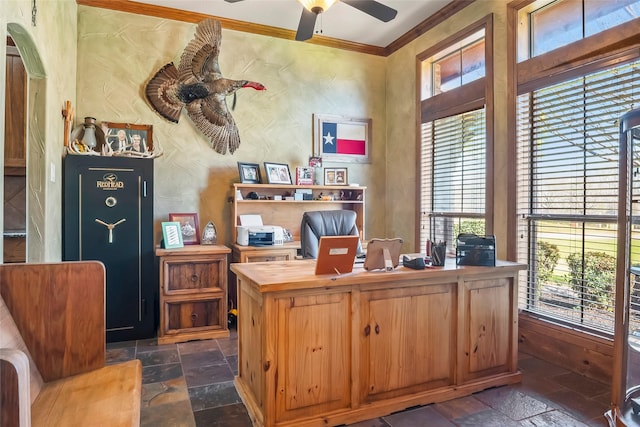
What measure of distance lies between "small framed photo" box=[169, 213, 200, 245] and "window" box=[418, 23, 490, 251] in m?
2.42

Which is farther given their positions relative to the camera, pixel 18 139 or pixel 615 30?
pixel 18 139

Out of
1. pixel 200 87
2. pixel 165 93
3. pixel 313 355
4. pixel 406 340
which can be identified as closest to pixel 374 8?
pixel 200 87

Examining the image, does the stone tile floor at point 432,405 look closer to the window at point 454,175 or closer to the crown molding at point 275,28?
the window at point 454,175

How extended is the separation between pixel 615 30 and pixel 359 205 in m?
2.80

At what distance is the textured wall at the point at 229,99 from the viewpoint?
12.5ft

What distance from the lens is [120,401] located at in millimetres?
1392

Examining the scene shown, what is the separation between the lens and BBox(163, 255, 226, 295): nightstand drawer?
348cm

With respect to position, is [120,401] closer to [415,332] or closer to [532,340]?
[415,332]

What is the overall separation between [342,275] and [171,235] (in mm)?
2136

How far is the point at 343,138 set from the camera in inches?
188

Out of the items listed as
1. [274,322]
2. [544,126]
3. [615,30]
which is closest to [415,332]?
[274,322]

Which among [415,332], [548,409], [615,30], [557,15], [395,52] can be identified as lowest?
[548,409]

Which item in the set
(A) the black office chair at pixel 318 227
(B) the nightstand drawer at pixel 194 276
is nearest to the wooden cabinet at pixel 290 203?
(B) the nightstand drawer at pixel 194 276

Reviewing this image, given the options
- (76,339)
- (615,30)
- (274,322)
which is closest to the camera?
(76,339)
